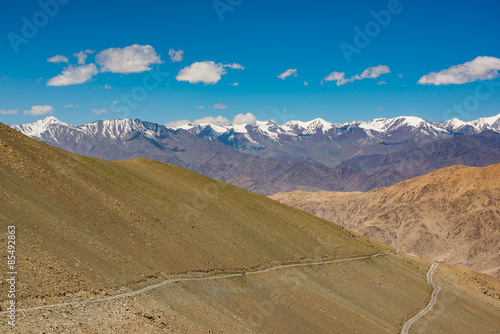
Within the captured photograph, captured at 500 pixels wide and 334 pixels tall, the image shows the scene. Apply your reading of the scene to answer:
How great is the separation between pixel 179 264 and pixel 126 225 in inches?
408

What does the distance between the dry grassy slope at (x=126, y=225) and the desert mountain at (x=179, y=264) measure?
238 millimetres

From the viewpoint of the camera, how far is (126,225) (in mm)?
59875

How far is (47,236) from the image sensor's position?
45.0 m

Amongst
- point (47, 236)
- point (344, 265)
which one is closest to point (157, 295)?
point (47, 236)

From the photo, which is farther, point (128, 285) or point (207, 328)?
point (128, 285)

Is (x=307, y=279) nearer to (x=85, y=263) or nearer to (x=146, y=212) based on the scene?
(x=146, y=212)

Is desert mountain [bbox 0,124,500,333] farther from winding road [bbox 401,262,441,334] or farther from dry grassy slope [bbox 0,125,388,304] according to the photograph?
winding road [bbox 401,262,441,334]

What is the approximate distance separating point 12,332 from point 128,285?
610 inches

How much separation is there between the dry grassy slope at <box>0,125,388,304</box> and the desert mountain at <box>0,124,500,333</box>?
0.24 meters

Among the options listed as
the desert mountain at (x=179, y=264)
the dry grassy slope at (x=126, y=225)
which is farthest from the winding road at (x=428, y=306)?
the dry grassy slope at (x=126, y=225)

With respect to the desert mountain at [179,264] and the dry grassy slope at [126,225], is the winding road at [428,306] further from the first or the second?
the dry grassy slope at [126,225]

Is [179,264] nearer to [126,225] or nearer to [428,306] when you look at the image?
[126,225]

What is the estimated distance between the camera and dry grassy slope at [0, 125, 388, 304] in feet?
138

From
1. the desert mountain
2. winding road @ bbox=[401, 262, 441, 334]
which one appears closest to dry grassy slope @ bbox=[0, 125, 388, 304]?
the desert mountain
